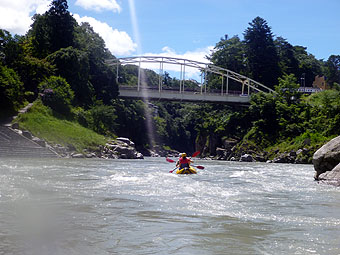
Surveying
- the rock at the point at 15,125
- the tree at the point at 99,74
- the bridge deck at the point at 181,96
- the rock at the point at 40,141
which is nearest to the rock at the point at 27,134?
the rock at the point at 40,141

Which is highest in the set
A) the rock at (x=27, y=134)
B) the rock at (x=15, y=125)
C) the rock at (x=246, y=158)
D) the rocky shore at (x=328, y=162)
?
the rock at (x=15, y=125)

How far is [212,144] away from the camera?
219ft

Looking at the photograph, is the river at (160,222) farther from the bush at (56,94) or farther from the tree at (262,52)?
the tree at (262,52)

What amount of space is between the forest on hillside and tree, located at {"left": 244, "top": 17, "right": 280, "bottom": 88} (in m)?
0.18

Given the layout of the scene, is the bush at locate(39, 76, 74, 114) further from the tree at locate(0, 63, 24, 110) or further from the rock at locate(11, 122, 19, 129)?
the rock at locate(11, 122, 19, 129)

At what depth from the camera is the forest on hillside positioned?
44.5m

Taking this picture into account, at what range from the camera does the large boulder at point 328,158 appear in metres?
14.9

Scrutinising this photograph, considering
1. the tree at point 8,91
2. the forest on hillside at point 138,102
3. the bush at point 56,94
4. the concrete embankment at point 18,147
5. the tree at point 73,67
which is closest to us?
the concrete embankment at point 18,147

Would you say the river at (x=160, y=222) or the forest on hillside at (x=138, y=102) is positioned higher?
the forest on hillside at (x=138, y=102)

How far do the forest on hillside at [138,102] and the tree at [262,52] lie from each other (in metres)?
0.18

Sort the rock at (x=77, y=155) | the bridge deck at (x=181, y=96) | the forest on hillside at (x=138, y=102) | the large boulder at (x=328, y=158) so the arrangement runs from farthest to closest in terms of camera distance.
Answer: the bridge deck at (x=181, y=96), the forest on hillside at (x=138, y=102), the rock at (x=77, y=155), the large boulder at (x=328, y=158)

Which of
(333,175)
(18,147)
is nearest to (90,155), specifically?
(18,147)

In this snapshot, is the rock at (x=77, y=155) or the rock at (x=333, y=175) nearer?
the rock at (x=333, y=175)

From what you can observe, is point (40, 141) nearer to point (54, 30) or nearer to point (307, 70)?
point (54, 30)
